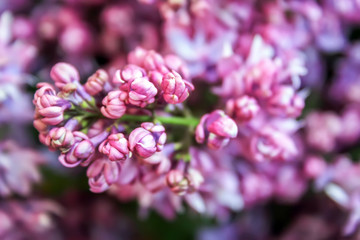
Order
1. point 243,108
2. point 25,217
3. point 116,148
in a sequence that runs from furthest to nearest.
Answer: point 25,217 < point 243,108 < point 116,148

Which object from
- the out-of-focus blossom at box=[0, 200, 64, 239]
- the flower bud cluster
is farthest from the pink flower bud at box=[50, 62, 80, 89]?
the out-of-focus blossom at box=[0, 200, 64, 239]

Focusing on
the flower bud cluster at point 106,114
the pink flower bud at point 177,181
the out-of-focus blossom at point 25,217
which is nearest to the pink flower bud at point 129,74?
the flower bud cluster at point 106,114

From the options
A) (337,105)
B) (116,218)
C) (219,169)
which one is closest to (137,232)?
(116,218)

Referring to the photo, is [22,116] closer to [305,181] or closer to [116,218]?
[116,218]

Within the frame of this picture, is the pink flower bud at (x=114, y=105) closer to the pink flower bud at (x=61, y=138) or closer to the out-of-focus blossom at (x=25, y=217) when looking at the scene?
the pink flower bud at (x=61, y=138)

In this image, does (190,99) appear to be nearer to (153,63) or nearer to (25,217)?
(153,63)

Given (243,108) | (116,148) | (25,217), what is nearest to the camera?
(116,148)

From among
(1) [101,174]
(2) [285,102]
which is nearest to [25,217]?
(1) [101,174]

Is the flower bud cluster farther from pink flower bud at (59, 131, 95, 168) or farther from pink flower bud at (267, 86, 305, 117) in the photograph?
pink flower bud at (267, 86, 305, 117)
